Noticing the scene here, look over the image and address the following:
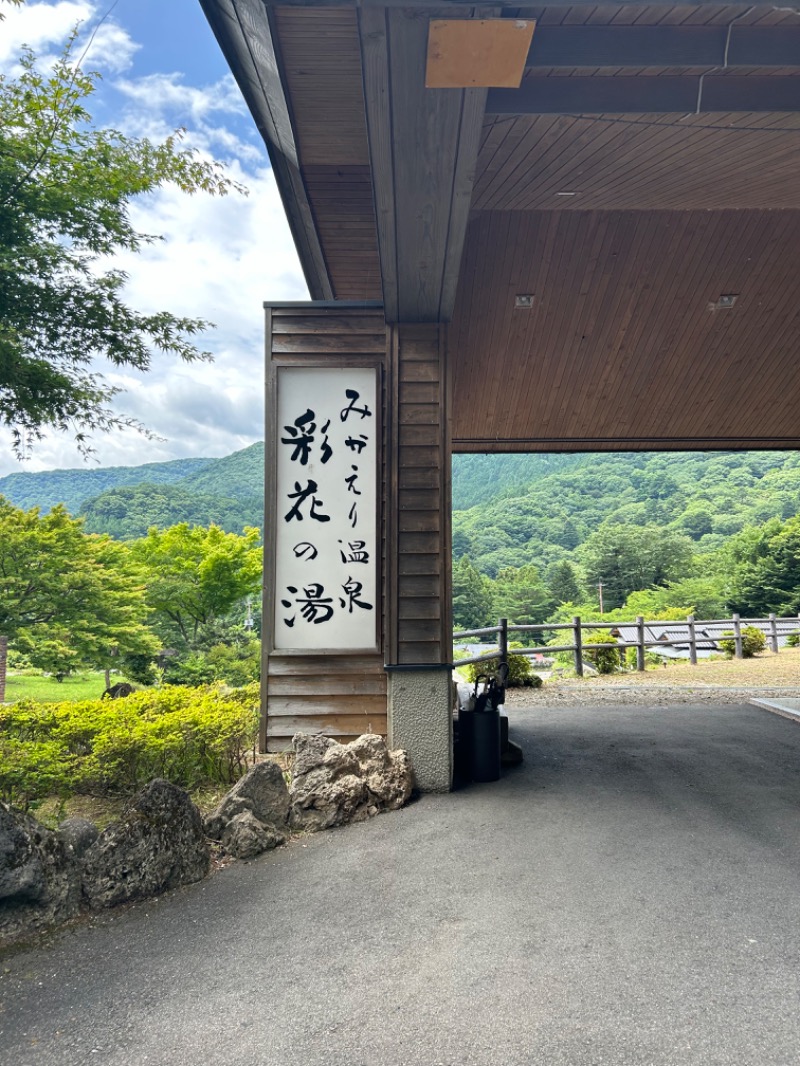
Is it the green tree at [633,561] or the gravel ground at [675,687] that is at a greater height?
the green tree at [633,561]

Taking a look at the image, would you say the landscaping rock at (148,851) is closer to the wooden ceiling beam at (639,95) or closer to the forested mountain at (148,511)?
the wooden ceiling beam at (639,95)

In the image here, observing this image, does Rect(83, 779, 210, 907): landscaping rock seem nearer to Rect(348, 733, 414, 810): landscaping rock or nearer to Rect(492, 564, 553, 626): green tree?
Rect(348, 733, 414, 810): landscaping rock

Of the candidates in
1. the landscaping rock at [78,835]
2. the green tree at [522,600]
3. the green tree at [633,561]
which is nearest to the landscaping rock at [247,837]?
the landscaping rock at [78,835]

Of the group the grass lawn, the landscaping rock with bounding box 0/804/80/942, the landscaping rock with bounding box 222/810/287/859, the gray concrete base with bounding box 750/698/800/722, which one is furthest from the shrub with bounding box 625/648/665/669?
the landscaping rock with bounding box 0/804/80/942

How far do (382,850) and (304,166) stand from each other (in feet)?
14.0

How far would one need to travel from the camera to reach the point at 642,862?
323 cm

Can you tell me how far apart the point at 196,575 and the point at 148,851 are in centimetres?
1438

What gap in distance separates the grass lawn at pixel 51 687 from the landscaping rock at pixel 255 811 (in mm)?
10695

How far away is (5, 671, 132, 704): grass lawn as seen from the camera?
13867mm

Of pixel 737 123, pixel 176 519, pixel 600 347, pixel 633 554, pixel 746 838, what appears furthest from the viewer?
pixel 633 554

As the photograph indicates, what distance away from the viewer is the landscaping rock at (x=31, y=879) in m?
2.53

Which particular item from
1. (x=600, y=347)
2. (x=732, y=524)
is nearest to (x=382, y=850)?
(x=600, y=347)

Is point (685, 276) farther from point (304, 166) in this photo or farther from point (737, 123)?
point (304, 166)

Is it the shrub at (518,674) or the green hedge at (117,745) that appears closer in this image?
the green hedge at (117,745)
